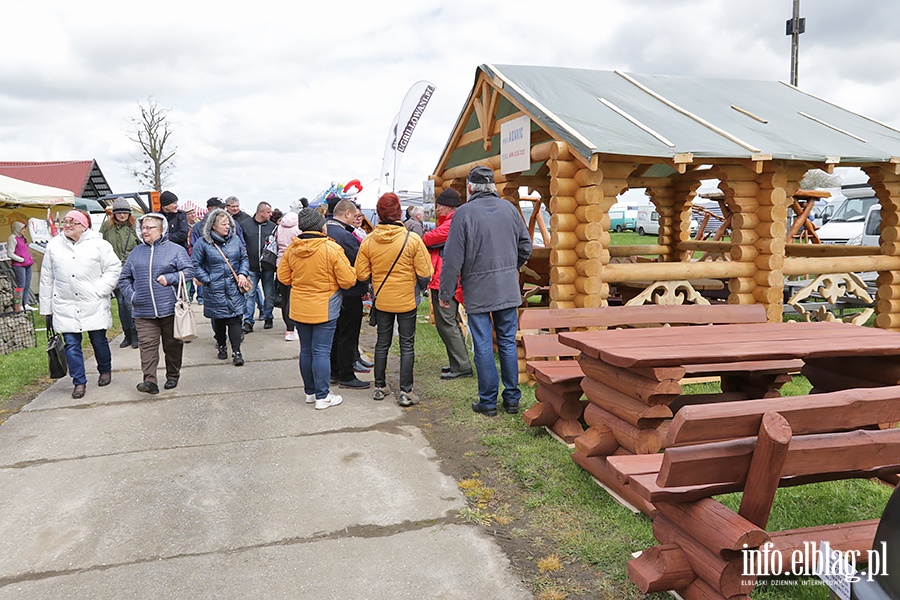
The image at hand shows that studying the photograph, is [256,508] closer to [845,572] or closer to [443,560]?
[443,560]

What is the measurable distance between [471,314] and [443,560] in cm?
260

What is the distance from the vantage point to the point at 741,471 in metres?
2.52

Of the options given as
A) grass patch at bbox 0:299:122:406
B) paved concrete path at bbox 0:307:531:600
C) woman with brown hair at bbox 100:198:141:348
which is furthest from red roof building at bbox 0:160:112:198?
paved concrete path at bbox 0:307:531:600

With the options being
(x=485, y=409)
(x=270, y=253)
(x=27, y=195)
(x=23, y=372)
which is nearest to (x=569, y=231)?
(x=485, y=409)

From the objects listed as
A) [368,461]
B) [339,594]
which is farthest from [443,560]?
[368,461]

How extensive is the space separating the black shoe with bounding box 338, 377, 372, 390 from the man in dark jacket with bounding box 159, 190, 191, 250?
3582mm

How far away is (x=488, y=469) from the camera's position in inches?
174

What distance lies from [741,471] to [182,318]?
5271mm

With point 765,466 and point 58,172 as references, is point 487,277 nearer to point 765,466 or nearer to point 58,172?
point 765,466

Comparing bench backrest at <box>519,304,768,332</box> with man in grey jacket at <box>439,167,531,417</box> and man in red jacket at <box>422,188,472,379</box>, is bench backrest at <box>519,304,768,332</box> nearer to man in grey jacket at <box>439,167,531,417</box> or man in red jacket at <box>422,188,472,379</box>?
man in grey jacket at <box>439,167,531,417</box>

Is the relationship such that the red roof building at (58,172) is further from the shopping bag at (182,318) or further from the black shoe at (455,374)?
the black shoe at (455,374)

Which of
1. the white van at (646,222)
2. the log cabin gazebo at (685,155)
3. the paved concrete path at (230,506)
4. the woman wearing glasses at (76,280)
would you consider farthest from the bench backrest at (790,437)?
the white van at (646,222)

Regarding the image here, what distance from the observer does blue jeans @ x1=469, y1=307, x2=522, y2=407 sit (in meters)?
5.45

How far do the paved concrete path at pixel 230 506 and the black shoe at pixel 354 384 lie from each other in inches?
12.3
